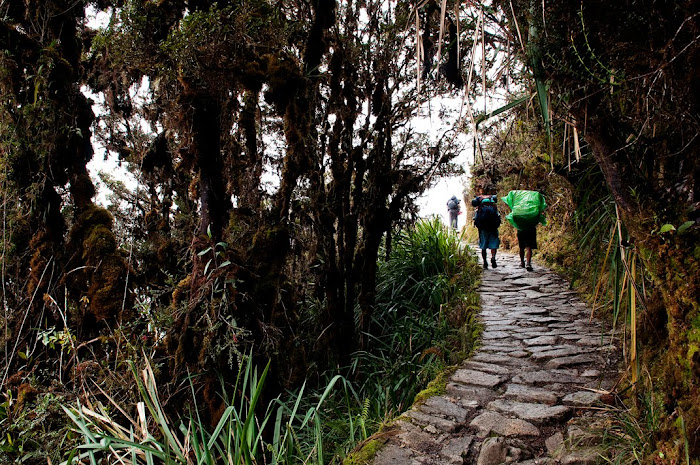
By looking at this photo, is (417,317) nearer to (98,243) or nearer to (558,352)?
(558,352)

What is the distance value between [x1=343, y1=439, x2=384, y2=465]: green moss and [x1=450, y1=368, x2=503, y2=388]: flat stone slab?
1.06 m

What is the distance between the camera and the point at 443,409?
2760 mm

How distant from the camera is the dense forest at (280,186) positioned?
171cm

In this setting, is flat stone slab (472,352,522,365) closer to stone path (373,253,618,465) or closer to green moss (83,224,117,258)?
stone path (373,253,618,465)

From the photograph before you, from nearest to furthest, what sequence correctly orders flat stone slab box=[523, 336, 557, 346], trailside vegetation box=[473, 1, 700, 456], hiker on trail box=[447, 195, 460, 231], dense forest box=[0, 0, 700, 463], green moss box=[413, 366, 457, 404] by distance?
1. trailside vegetation box=[473, 1, 700, 456]
2. dense forest box=[0, 0, 700, 463]
3. green moss box=[413, 366, 457, 404]
4. flat stone slab box=[523, 336, 557, 346]
5. hiker on trail box=[447, 195, 460, 231]

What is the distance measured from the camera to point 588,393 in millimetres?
2701

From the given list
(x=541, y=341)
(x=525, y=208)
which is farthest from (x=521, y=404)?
(x=525, y=208)

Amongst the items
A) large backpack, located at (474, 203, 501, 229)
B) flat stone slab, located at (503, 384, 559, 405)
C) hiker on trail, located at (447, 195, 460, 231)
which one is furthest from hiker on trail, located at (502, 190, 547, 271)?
hiker on trail, located at (447, 195, 460, 231)

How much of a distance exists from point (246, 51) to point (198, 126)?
601 millimetres

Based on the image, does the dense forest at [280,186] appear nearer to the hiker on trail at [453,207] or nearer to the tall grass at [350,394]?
the tall grass at [350,394]

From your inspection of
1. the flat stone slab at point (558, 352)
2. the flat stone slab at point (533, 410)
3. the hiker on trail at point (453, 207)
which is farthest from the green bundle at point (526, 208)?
the hiker on trail at point (453, 207)

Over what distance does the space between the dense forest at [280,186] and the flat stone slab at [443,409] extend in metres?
0.55

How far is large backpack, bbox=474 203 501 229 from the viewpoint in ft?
22.5

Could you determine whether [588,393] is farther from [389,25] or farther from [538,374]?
[389,25]
